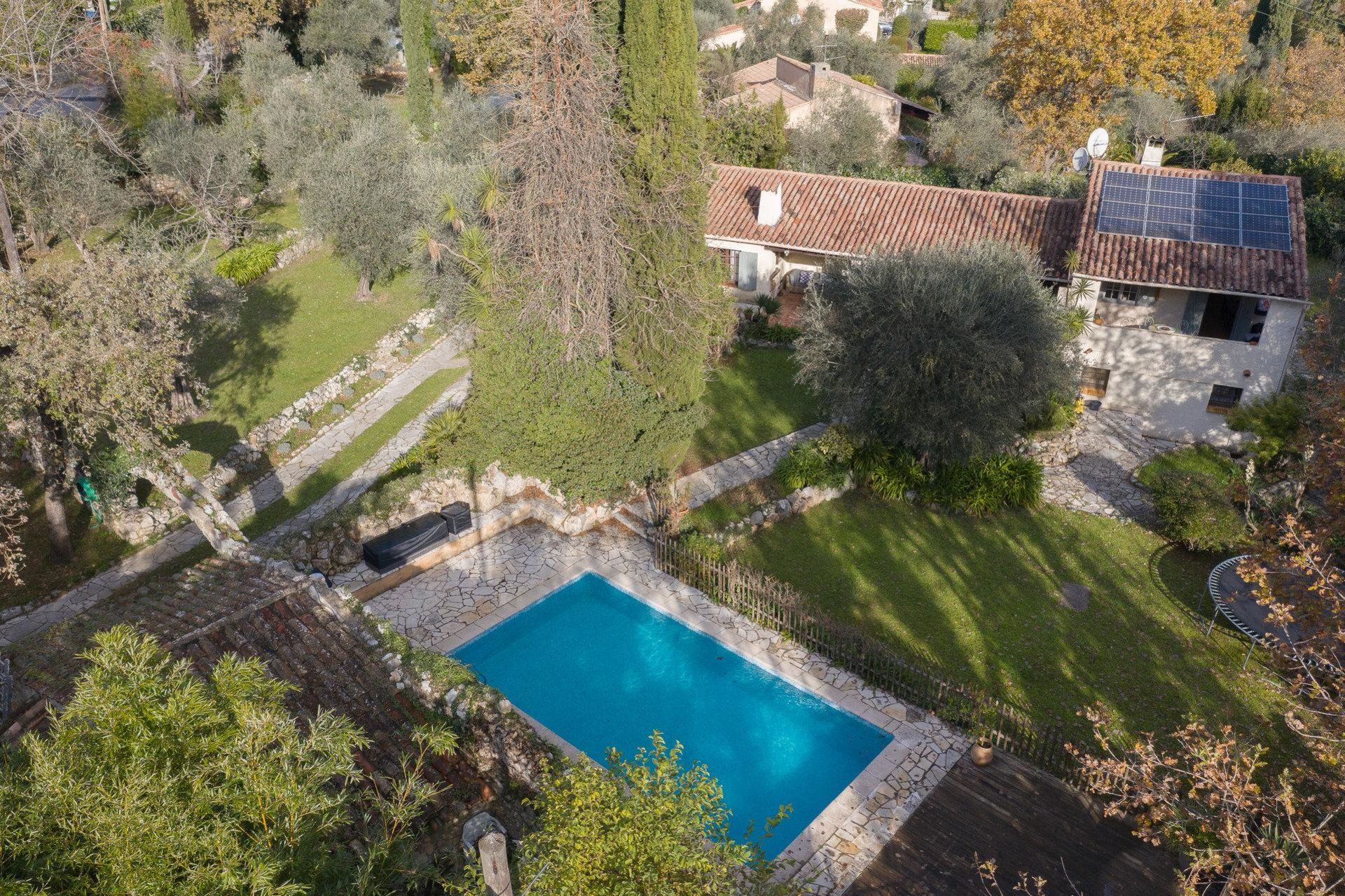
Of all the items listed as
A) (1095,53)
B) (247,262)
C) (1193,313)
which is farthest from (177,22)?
(1193,313)

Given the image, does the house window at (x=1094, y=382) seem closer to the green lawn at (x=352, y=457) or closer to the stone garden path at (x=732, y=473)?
the stone garden path at (x=732, y=473)

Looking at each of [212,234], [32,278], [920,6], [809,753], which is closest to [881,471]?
[809,753]

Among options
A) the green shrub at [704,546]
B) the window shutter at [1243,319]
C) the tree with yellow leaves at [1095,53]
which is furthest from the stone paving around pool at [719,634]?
the tree with yellow leaves at [1095,53]

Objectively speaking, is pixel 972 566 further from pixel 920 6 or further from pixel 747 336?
pixel 920 6

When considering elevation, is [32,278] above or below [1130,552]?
above

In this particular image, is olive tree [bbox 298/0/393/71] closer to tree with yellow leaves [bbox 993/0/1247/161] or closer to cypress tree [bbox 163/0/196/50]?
cypress tree [bbox 163/0/196/50]

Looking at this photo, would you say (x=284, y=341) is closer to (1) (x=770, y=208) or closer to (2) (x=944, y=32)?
(1) (x=770, y=208)
